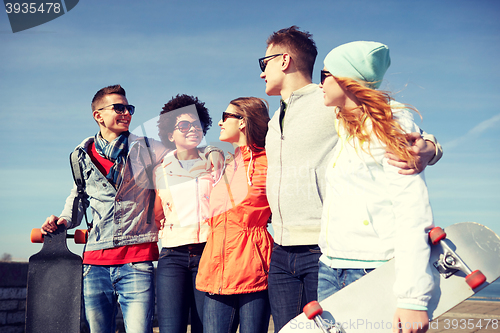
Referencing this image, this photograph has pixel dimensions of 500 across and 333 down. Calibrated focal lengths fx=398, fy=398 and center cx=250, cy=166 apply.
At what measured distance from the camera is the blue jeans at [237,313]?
2711 mm

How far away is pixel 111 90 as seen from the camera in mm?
3652

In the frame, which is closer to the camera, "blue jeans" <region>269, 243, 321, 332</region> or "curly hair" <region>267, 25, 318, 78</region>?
"blue jeans" <region>269, 243, 321, 332</region>

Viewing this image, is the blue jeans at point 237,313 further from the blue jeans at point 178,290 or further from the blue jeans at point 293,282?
the blue jeans at point 178,290

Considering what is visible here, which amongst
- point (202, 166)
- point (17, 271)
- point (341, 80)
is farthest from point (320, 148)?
point (17, 271)

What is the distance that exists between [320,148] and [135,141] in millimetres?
1717

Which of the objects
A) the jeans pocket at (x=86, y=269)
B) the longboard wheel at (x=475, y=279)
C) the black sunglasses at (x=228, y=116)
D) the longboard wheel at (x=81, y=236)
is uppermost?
the black sunglasses at (x=228, y=116)

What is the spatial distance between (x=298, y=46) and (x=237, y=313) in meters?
2.00

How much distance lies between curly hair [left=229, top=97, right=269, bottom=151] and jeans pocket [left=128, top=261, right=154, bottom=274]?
1231 millimetres

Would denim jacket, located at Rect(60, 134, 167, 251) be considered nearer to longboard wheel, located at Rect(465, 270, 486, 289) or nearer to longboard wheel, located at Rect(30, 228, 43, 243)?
longboard wheel, located at Rect(30, 228, 43, 243)

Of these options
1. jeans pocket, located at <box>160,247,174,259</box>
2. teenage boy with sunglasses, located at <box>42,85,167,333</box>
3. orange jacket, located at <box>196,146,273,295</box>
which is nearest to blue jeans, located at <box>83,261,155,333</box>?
teenage boy with sunglasses, located at <box>42,85,167,333</box>

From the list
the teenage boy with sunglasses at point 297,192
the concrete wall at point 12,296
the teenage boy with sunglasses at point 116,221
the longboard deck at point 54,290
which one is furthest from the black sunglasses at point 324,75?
the concrete wall at point 12,296

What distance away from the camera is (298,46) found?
298 centimetres

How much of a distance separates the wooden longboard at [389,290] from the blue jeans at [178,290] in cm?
127

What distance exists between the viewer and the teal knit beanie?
210cm
